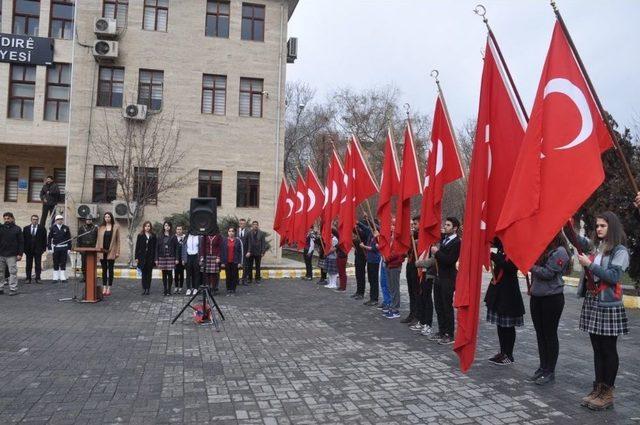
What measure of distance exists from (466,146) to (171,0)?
27.0 meters

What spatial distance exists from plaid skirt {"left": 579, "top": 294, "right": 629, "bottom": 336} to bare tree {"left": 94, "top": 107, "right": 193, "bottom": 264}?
765 inches

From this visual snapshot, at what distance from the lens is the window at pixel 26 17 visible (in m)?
24.4

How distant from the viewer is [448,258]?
8.08 m

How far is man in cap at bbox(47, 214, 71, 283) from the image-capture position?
48.2 ft

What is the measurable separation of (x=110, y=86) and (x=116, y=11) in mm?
3452

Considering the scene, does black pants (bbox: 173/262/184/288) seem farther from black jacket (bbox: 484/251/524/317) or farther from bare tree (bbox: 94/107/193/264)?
black jacket (bbox: 484/251/524/317)

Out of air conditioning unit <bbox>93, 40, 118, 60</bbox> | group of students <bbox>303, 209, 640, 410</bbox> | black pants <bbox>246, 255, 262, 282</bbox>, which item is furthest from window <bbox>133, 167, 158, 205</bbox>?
group of students <bbox>303, 209, 640, 410</bbox>

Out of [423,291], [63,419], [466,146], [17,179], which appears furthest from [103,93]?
[466,146]

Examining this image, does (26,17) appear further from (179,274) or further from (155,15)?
(179,274)

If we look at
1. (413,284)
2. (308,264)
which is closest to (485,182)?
(413,284)

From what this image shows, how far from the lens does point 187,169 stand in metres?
24.0

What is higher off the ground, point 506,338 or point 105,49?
point 105,49

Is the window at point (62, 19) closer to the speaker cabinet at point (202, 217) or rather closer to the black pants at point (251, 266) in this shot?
the black pants at point (251, 266)

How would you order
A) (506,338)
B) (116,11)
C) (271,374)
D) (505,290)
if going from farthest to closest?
1. (116,11)
2. (506,338)
3. (505,290)
4. (271,374)
